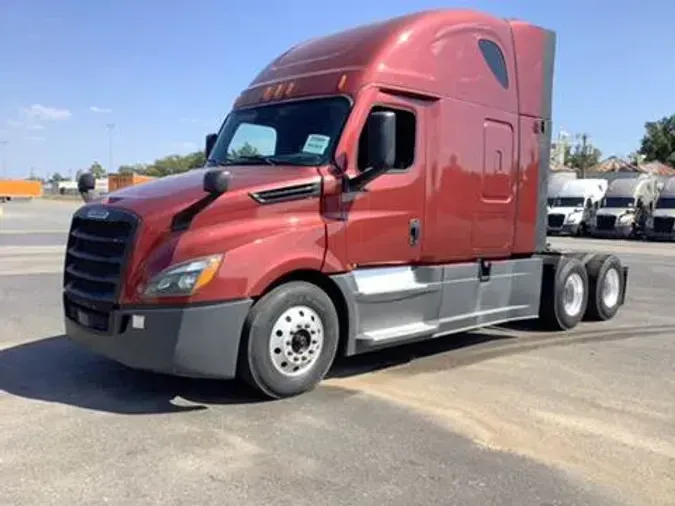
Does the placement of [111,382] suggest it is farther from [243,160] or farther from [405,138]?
[405,138]

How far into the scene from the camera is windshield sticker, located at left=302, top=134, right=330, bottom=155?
646cm

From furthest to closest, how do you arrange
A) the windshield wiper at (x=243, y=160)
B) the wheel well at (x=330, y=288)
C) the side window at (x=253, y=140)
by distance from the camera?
1. the side window at (x=253, y=140)
2. the windshield wiper at (x=243, y=160)
3. the wheel well at (x=330, y=288)

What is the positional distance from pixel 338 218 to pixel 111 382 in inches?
96.9

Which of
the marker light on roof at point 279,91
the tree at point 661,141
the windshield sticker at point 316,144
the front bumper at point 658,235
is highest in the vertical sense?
the tree at point 661,141

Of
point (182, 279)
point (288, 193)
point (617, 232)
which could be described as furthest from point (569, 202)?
point (182, 279)

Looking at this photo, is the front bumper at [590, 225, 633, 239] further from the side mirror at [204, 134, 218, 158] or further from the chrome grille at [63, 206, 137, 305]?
the chrome grille at [63, 206, 137, 305]

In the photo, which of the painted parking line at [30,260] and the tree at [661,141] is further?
the tree at [661,141]

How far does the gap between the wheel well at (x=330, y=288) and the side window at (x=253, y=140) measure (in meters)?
1.25

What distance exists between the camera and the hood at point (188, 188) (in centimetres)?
575

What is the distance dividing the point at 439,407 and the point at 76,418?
9.10 ft

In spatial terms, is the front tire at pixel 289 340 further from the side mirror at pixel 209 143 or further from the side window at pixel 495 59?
the side window at pixel 495 59

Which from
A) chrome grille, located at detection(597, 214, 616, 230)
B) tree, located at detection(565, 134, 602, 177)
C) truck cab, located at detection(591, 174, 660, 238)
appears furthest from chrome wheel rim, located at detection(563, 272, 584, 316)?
tree, located at detection(565, 134, 602, 177)

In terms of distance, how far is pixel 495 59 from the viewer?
8094mm

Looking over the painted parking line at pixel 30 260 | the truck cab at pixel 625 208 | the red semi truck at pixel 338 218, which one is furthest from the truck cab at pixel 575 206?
the red semi truck at pixel 338 218
